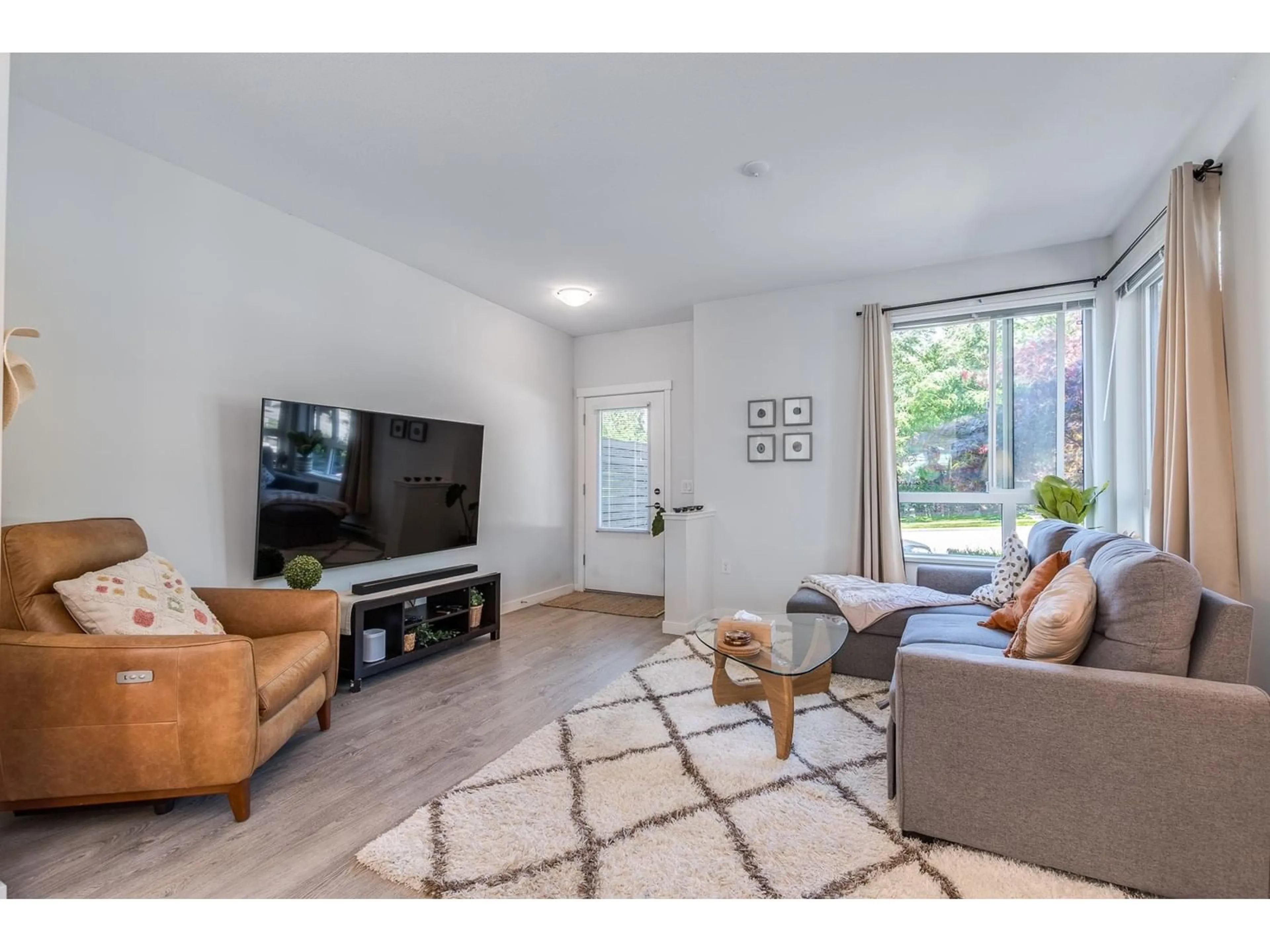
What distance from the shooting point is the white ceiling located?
2037 millimetres

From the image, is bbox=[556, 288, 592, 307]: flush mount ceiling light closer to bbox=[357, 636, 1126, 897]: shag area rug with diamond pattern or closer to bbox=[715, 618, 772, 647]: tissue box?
bbox=[715, 618, 772, 647]: tissue box

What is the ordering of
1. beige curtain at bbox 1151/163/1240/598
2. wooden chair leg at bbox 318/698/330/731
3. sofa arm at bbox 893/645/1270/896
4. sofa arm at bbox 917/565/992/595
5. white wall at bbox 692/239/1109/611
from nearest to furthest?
sofa arm at bbox 893/645/1270/896 < beige curtain at bbox 1151/163/1240/598 < wooden chair leg at bbox 318/698/330/731 < sofa arm at bbox 917/565/992/595 < white wall at bbox 692/239/1109/611

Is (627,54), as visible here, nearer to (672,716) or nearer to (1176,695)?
(1176,695)

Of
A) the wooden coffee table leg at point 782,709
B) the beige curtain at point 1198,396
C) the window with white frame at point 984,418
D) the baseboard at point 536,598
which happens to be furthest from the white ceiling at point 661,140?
the baseboard at point 536,598

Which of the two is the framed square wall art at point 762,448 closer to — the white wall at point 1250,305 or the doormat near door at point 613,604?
the doormat near door at point 613,604

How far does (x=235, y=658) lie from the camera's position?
5.93ft

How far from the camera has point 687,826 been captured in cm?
182

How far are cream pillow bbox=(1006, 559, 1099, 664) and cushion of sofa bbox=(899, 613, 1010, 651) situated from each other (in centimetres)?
46

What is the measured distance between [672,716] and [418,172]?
2.84 meters

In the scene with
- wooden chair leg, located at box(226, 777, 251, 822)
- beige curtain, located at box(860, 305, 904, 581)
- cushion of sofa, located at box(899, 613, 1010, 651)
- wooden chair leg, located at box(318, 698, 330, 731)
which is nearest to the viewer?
wooden chair leg, located at box(226, 777, 251, 822)

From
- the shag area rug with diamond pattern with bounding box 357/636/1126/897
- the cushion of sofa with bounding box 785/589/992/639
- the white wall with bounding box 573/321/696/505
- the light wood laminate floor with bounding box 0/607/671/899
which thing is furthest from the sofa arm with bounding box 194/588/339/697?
the white wall with bounding box 573/321/696/505

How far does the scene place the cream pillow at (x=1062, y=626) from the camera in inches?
67.2

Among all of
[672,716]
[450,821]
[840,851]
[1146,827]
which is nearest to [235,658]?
[450,821]

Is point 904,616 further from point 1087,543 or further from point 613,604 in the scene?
point 613,604
